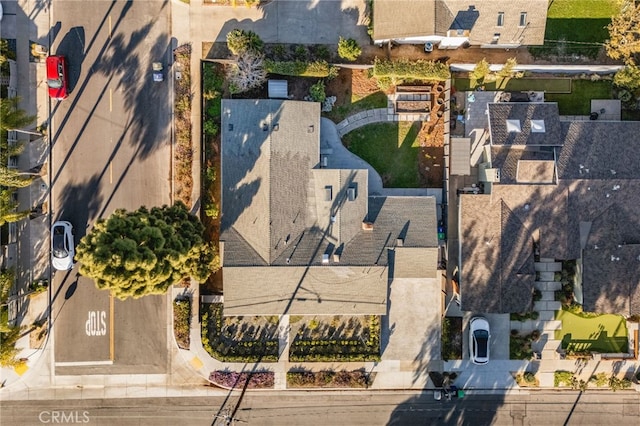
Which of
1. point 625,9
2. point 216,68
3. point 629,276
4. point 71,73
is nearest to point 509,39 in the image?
point 625,9

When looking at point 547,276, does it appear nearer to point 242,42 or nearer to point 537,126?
point 537,126

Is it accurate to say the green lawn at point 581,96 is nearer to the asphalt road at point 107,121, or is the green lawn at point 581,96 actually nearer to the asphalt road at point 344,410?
the asphalt road at point 344,410

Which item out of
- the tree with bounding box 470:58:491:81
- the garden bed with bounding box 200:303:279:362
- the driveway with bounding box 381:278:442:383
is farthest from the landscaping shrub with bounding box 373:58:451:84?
the garden bed with bounding box 200:303:279:362

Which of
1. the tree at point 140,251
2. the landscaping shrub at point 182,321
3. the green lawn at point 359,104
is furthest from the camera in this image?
the green lawn at point 359,104

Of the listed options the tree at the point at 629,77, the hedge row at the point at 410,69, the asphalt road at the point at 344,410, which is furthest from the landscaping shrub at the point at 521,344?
the hedge row at the point at 410,69

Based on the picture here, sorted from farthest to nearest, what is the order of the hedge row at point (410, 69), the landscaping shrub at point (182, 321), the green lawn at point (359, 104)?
the green lawn at point (359, 104) < the landscaping shrub at point (182, 321) < the hedge row at point (410, 69)

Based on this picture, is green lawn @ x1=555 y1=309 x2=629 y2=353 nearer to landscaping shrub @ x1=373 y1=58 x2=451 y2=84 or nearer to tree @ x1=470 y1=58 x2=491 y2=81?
tree @ x1=470 y1=58 x2=491 y2=81

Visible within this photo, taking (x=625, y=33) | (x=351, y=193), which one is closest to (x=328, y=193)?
(x=351, y=193)

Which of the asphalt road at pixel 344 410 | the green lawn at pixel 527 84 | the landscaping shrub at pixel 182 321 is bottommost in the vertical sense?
the asphalt road at pixel 344 410
